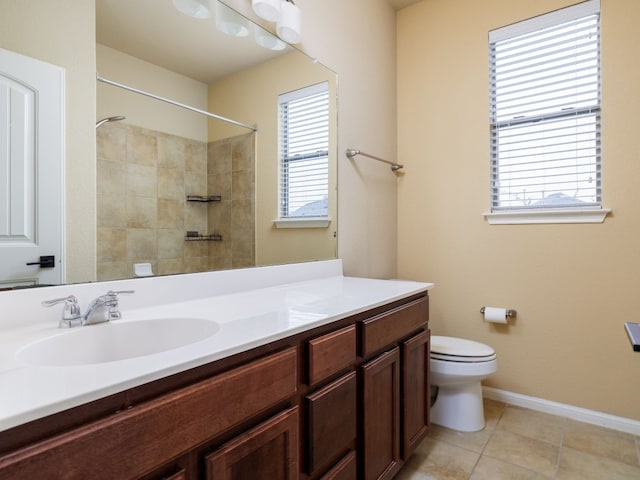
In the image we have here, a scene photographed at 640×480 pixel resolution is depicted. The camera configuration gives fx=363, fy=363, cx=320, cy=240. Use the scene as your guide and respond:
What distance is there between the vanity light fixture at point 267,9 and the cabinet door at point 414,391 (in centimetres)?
152

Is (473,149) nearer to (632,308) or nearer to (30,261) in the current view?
(632,308)

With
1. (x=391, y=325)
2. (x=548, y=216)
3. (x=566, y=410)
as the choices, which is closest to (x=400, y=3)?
(x=548, y=216)

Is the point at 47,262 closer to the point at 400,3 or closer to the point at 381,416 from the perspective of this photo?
the point at 381,416

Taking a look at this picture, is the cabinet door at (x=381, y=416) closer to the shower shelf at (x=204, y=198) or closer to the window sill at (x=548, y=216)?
the shower shelf at (x=204, y=198)

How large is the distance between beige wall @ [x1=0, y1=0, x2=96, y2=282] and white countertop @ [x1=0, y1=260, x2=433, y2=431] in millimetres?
131

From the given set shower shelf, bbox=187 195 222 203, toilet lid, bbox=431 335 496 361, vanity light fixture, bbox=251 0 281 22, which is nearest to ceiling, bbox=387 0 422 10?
vanity light fixture, bbox=251 0 281 22

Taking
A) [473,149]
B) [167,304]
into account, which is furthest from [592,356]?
[167,304]

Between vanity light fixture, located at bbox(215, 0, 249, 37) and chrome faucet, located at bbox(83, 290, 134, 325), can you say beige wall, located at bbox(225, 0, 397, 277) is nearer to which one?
vanity light fixture, located at bbox(215, 0, 249, 37)

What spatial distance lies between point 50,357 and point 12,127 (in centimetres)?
60

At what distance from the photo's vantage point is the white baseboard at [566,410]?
1.96 metres

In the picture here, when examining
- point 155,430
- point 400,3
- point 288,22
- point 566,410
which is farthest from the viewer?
point 400,3

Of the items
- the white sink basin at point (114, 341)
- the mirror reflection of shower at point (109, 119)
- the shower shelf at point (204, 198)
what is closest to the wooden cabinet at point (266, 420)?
the white sink basin at point (114, 341)

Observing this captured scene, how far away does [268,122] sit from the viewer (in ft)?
5.63

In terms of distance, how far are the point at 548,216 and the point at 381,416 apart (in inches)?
62.2
